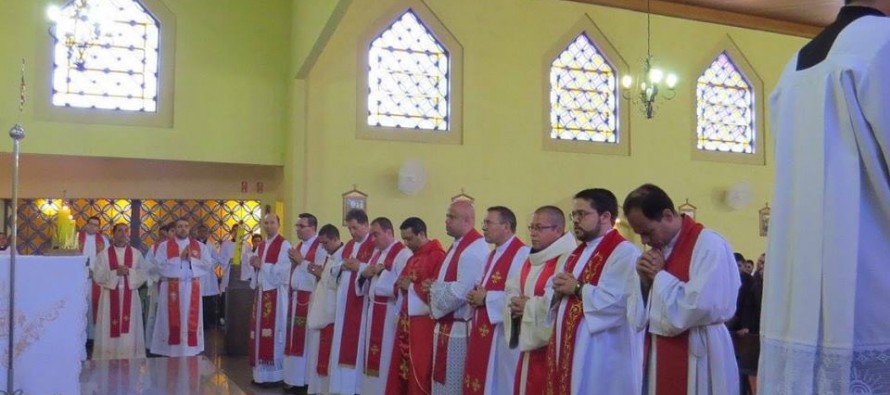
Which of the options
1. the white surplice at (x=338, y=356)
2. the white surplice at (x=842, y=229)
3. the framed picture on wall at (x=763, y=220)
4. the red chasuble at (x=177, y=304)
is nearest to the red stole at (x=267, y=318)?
the white surplice at (x=338, y=356)

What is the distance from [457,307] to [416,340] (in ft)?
1.92

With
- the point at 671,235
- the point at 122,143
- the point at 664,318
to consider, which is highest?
the point at 122,143

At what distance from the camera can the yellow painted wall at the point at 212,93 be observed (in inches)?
456

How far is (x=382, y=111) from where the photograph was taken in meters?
13.0

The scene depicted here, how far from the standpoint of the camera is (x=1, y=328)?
5738mm

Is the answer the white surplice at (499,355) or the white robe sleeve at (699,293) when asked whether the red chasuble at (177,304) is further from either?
the white robe sleeve at (699,293)

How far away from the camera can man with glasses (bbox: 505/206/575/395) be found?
4488mm

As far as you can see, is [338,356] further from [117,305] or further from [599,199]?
[117,305]

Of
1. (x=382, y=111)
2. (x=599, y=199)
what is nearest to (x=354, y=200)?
(x=382, y=111)

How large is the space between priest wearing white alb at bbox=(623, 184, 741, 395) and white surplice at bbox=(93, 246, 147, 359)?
9.01m

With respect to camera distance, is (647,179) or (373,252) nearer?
(373,252)

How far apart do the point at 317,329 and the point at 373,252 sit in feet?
3.33

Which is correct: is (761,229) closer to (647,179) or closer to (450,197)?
(647,179)

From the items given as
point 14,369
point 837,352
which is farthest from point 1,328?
point 837,352
